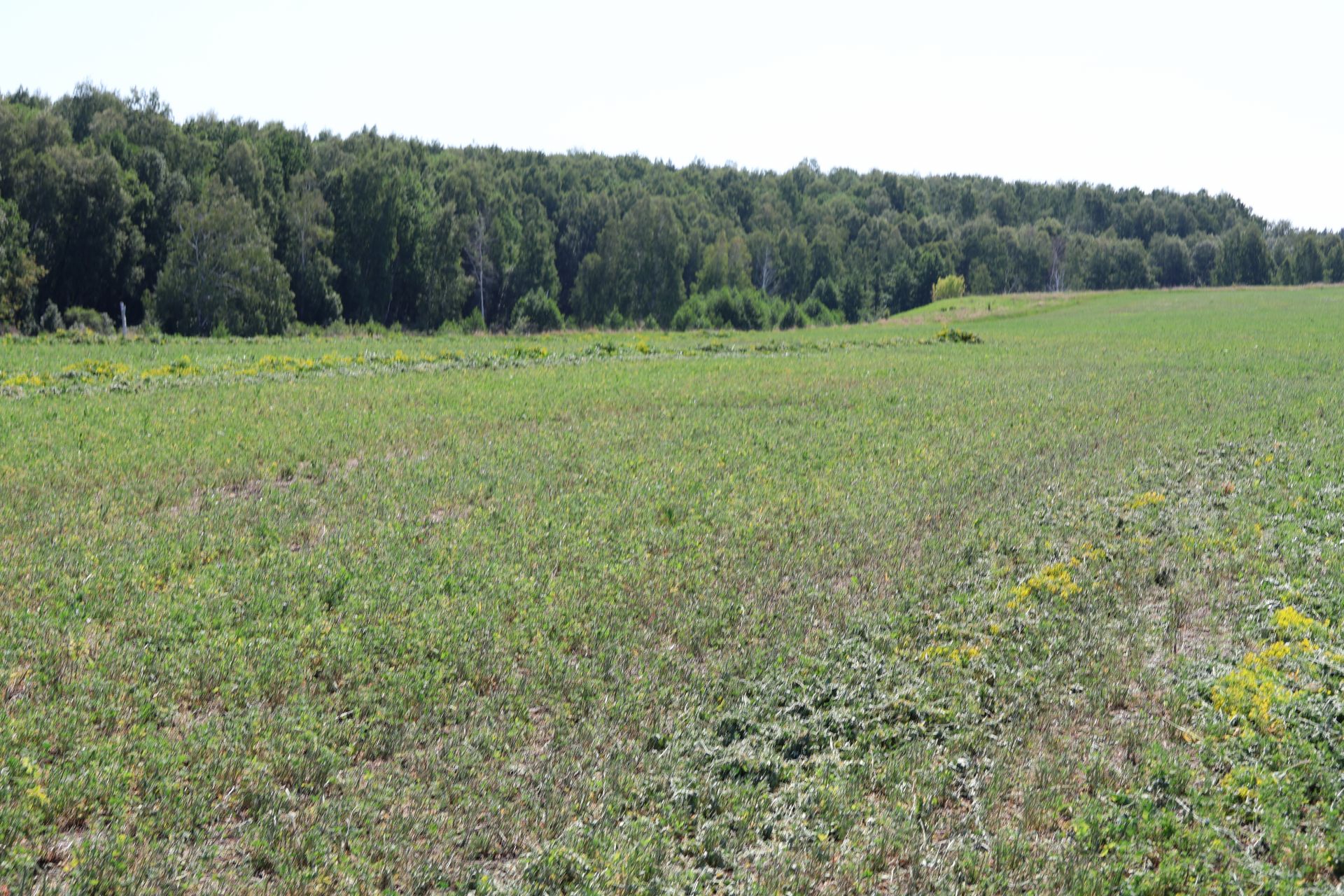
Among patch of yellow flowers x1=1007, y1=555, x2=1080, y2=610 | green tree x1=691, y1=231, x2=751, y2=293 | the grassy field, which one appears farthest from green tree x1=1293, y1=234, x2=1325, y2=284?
patch of yellow flowers x1=1007, y1=555, x2=1080, y2=610

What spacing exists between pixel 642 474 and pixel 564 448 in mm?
2499

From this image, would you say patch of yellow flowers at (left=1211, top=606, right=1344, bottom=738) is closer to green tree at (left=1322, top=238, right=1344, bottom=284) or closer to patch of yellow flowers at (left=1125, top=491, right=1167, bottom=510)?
patch of yellow flowers at (left=1125, top=491, right=1167, bottom=510)

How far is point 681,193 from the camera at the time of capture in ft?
437

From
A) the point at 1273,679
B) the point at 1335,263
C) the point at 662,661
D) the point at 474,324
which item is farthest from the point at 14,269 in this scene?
the point at 1335,263

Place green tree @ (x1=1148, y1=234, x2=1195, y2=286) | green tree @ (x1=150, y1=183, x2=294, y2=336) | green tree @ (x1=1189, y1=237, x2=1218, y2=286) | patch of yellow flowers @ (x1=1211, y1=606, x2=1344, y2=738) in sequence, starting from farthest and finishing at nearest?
green tree @ (x1=1148, y1=234, x2=1195, y2=286)
green tree @ (x1=1189, y1=237, x2=1218, y2=286)
green tree @ (x1=150, y1=183, x2=294, y2=336)
patch of yellow flowers @ (x1=1211, y1=606, x2=1344, y2=738)

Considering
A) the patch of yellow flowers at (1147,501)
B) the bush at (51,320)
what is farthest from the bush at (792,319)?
the patch of yellow flowers at (1147,501)

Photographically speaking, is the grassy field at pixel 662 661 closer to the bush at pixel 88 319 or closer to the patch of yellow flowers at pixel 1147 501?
the patch of yellow flowers at pixel 1147 501

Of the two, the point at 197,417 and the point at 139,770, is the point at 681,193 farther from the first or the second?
the point at 139,770

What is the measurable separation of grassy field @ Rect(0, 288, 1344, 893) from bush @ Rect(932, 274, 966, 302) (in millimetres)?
111614

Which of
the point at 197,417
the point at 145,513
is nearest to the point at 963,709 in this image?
the point at 145,513

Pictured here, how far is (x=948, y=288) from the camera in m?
128

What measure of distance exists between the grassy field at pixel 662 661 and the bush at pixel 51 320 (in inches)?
1714

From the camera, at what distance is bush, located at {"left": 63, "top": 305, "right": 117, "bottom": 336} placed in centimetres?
5562

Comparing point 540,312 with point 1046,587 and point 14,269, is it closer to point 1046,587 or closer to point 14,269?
point 14,269
